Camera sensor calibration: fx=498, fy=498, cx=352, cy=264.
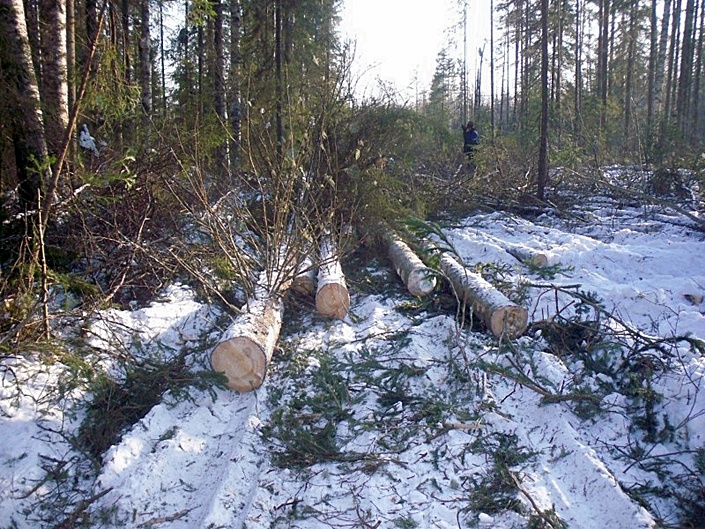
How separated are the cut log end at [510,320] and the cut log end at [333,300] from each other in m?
1.70

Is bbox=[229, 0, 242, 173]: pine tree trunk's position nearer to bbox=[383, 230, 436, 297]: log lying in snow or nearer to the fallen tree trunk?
bbox=[383, 230, 436, 297]: log lying in snow

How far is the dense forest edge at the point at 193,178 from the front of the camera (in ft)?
13.7

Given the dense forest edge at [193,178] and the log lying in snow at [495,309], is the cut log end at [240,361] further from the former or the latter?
the log lying in snow at [495,309]

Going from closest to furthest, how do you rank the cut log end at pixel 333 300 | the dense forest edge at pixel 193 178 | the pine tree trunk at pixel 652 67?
the dense forest edge at pixel 193 178 → the cut log end at pixel 333 300 → the pine tree trunk at pixel 652 67

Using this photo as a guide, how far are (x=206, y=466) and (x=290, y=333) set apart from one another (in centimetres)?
217

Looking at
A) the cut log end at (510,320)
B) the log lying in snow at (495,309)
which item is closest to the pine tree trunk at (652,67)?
the log lying in snow at (495,309)

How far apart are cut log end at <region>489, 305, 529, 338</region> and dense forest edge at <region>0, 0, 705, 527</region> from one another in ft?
3.69

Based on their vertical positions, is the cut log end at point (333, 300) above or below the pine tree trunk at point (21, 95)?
below

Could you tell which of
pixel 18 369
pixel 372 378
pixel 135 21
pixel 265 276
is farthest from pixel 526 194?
pixel 135 21

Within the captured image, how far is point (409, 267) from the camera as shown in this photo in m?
6.75

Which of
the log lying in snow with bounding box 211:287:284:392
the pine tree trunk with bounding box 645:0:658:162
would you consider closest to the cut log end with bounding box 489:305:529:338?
the log lying in snow with bounding box 211:287:284:392

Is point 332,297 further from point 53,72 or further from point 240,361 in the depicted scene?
point 53,72

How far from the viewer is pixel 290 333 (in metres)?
5.45

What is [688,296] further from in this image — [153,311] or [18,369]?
[18,369]
